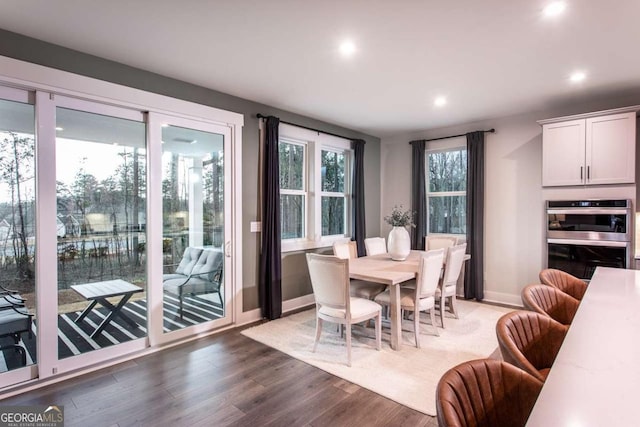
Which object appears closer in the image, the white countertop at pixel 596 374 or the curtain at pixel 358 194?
the white countertop at pixel 596 374

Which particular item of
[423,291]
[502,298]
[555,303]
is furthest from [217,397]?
[502,298]

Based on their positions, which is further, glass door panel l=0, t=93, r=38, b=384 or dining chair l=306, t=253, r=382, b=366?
dining chair l=306, t=253, r=382, b=366

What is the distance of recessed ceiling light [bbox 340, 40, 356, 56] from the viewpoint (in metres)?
2.70

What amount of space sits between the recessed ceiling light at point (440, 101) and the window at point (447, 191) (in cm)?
137

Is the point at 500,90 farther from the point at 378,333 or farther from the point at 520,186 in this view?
the point at 378,333

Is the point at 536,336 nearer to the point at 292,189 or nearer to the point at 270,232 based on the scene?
the point at 270,232

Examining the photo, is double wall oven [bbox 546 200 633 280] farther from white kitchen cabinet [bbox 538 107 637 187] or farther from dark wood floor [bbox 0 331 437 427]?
dark wood floor [bbox 0 331 437 427]

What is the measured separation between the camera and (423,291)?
345cm

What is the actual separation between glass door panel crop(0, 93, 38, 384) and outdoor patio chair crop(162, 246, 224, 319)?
108cm

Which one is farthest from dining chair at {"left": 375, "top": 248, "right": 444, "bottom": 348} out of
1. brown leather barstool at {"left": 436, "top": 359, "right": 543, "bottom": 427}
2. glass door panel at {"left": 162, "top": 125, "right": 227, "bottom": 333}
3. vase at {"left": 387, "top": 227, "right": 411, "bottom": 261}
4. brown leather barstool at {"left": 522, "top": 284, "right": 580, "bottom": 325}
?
brown leather barstool at {"left": 436, "top": 359, "right": 543, "bottom": 427}

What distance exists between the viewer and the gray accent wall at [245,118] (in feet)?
8.71

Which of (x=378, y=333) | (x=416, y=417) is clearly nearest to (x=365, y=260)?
(x=378, y=333)

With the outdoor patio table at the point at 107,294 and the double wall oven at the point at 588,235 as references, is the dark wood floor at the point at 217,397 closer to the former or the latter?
the outdoor patio table at the point at 107,294

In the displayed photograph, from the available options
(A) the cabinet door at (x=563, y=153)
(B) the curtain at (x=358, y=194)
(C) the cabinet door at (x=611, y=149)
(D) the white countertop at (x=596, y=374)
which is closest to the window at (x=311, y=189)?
(B) the curtain at (x=358, y=194)
